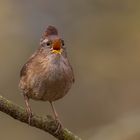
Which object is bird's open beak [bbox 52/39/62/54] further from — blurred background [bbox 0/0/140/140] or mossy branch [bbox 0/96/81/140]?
blurred background [bbox 0/0/140/140]

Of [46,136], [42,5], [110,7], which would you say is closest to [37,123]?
[46,136]

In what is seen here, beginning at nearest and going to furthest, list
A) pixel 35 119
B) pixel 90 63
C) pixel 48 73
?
pixel 35 119 < pixel 48 73 < pixel 90 63

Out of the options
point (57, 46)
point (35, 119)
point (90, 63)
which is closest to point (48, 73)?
point (57, 46)

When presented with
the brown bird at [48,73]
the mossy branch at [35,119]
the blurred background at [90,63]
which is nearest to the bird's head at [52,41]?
the brown bird at [48,73]

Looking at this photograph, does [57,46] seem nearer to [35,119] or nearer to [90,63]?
[35,119]

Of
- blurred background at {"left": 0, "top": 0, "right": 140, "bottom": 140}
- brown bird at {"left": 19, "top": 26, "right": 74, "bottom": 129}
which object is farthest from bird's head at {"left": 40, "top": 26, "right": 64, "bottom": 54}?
blurred background at {"left": 0, "top": 0, "right": 140, "bottom": 140}
